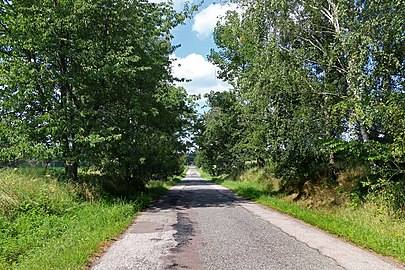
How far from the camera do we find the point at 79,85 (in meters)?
13.2

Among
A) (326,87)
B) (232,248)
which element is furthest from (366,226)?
(326,87)

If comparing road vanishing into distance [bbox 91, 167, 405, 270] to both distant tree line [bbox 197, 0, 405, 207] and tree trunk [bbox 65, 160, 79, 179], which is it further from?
tree trunk [bbox 65, 160, 79, 179]

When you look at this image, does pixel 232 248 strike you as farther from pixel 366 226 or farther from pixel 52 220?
pixel 52 220

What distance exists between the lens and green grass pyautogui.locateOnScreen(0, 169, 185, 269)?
21.2 feet

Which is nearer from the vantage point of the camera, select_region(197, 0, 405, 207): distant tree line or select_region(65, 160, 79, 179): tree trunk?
select_region(197, 0, 405, 207): distant tree line

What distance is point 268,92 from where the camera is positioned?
43.6 feet

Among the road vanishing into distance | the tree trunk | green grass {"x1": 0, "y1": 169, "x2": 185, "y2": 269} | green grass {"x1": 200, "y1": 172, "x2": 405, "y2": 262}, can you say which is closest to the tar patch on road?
the road vanishing into distance

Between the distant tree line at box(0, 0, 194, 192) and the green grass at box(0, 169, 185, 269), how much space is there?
1161 mm

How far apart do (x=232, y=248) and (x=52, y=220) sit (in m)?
5.52

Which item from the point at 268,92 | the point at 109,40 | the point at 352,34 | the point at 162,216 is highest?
the point at 109,40

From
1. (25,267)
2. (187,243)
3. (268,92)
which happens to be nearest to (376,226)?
(187,243)

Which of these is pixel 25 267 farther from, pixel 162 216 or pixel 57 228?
pixel 162 216

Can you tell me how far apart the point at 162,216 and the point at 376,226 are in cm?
699

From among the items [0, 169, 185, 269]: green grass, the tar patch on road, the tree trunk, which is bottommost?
the tar patch on road
